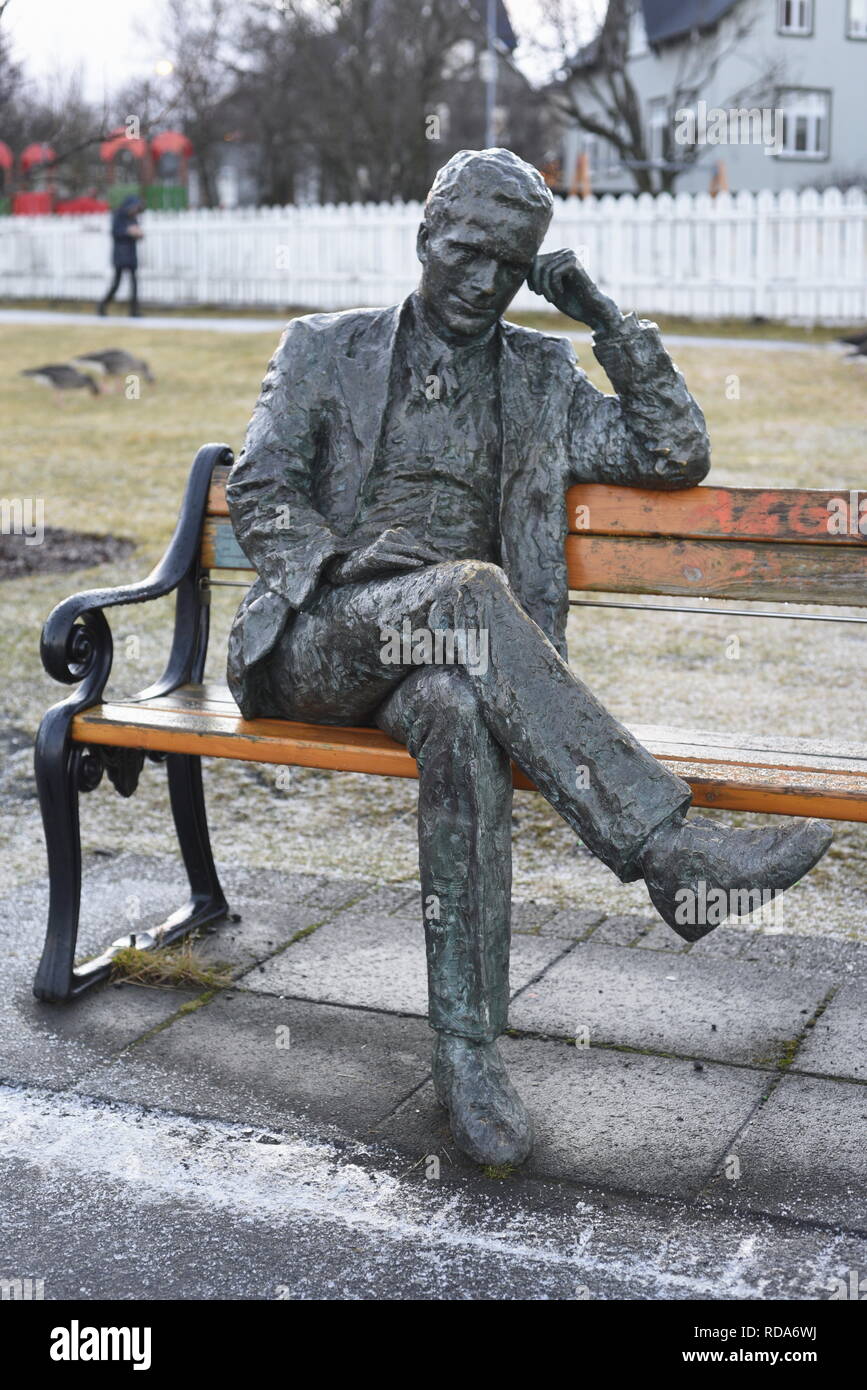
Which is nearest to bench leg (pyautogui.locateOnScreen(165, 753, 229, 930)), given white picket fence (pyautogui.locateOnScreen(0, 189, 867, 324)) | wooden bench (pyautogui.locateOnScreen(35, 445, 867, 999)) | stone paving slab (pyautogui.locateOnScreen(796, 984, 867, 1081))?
wooden bench (pyautogui.locateOnScreen(35, 445, 867, 999))

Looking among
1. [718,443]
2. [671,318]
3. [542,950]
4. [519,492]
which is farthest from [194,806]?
[671,318]

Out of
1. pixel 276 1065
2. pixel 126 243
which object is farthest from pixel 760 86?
pixel 276 1065

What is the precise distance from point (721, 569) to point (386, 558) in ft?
2.63

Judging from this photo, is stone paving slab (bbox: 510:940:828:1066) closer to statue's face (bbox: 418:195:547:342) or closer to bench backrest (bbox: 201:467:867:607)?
bench backrest (bbox: 201:467:867:607)

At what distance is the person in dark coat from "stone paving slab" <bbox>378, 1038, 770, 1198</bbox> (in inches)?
743

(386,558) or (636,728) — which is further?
(636,728)

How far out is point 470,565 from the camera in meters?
3.19

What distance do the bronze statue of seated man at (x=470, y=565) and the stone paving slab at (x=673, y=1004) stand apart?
590 millimetres

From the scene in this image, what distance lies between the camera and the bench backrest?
12.0 ft

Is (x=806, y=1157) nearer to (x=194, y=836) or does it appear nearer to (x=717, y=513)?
(x=717, y=513)

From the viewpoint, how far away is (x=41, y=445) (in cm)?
1300

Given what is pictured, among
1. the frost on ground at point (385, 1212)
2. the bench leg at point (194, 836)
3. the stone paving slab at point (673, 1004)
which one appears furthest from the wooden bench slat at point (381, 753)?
the frost on ground at point (385, 1212)

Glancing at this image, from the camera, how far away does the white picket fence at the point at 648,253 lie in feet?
60.3

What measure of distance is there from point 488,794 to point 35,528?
24.2 ft
